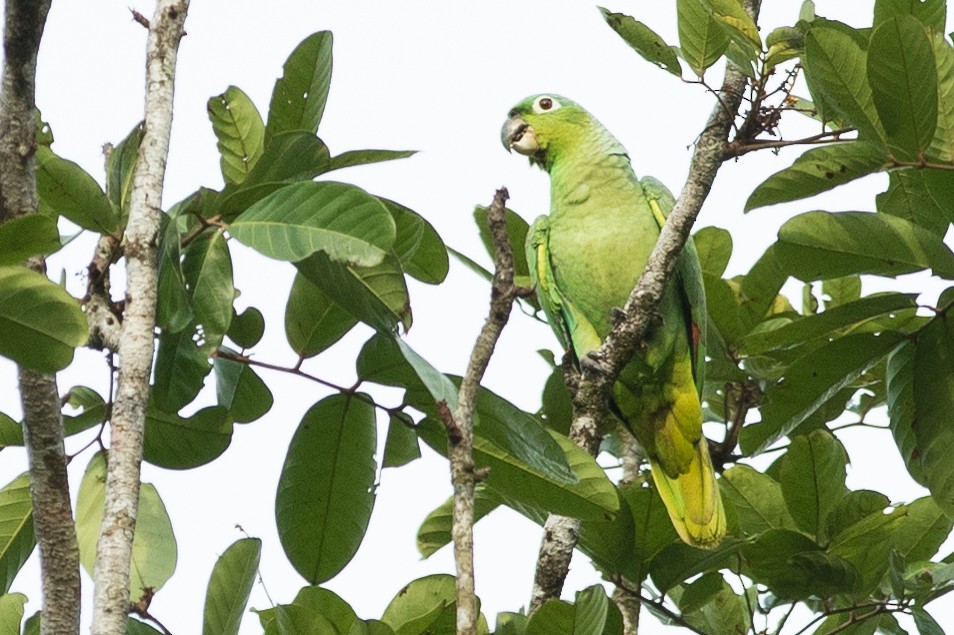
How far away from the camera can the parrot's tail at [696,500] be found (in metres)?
2.52

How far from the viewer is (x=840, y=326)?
2379 millimetres

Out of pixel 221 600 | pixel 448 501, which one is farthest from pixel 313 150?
pixel 448 501

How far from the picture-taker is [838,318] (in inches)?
93.0

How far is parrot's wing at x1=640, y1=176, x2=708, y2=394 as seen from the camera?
9.83 feet

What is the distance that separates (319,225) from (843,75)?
1010 millimetres

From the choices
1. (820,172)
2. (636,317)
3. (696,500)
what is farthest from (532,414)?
(696,500)

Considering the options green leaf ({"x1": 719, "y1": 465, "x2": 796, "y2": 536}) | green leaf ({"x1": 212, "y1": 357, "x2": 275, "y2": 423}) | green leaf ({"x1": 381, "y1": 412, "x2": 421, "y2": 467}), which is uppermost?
green leaf ({"x1": 212, "y1": 357, "x2": 275, "y2": 423})

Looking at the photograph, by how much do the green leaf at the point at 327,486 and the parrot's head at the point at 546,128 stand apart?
1843 mm

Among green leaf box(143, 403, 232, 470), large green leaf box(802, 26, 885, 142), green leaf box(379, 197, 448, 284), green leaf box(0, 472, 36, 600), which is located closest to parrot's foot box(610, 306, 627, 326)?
green leaf box(379, 197, 448, 284)

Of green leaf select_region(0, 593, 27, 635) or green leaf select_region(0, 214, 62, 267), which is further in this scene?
green leaf select_region(0, 593, 27, 635)

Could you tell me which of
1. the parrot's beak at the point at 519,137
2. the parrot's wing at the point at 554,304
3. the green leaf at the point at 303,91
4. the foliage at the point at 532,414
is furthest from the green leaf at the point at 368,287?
the parrot's beak at the point at 519,137

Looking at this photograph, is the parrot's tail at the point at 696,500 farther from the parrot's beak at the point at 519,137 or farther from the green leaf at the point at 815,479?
the parrot's beak at the point at 519,137

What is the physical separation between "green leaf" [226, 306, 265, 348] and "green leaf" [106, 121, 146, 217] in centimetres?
30

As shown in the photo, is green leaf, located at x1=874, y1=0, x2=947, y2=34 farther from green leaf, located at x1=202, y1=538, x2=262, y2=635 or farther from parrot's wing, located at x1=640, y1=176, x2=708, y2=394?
green leaf, located at x1=202, y1=538, x2=262, y2=635
